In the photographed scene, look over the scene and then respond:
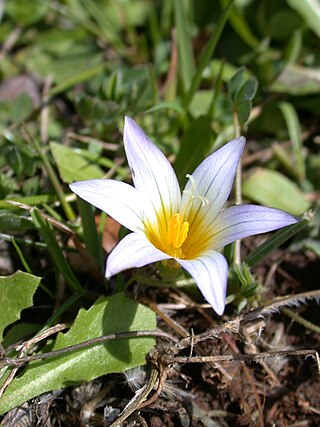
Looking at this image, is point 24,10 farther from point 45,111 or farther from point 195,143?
point 195,143

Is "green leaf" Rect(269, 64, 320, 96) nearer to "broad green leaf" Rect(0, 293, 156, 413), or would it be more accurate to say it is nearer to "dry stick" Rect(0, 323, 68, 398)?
"broad green leaf" Rect(0, 293, 156, 413)

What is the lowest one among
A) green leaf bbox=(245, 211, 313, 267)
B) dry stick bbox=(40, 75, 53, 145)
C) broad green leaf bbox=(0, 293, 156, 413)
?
broad green leaf bbox=(0, 293, 156, 413)

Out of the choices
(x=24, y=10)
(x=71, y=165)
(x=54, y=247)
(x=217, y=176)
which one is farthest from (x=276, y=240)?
(x=24, y=10)

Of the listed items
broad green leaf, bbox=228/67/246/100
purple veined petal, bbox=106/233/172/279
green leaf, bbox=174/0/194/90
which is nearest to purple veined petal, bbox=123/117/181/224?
purple veined petal, bbox=106/233/172/279

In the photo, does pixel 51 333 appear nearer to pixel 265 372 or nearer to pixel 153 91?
pixel 265 372

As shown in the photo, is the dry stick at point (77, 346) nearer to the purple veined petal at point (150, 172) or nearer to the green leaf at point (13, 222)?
the purple veined petal at point (150, 172)

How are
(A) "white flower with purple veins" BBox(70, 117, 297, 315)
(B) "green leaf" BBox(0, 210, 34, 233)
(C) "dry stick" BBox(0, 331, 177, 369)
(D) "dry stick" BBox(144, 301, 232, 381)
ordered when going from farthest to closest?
(B) "green leaf" BBox(0, 210, 34, 233)
(D) "dry stick" BBox(144, 301, 232, 381)
(C) "dry stick" BBox(0, 331, 177, 369)
(A) "white flower with purple veins" BBox(70, 117, 297, 315)
